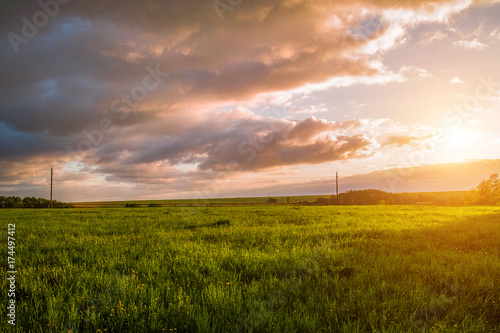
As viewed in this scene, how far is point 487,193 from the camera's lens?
3083 inches

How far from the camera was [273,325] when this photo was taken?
11.6ft

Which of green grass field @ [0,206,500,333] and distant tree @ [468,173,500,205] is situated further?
distant tree @ [468,173,500,205]

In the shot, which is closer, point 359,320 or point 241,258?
point 359,320

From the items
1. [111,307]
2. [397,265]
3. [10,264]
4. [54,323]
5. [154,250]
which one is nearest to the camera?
[54,323]

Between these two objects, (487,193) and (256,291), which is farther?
(487,193)

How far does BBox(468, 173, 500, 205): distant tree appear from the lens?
76.4m

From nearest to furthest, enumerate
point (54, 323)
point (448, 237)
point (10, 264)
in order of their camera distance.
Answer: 1. point (54, 323)
2. point (10, 264)
3. point (448, 237)

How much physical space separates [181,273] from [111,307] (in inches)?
67.5

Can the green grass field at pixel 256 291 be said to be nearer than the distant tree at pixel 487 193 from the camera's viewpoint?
Yes

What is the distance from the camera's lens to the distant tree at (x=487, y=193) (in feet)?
251

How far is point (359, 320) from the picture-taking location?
11.9 feet

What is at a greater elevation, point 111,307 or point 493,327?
point 111,307

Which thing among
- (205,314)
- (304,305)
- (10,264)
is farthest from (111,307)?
(10,264)

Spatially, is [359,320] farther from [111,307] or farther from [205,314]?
[111,307]
